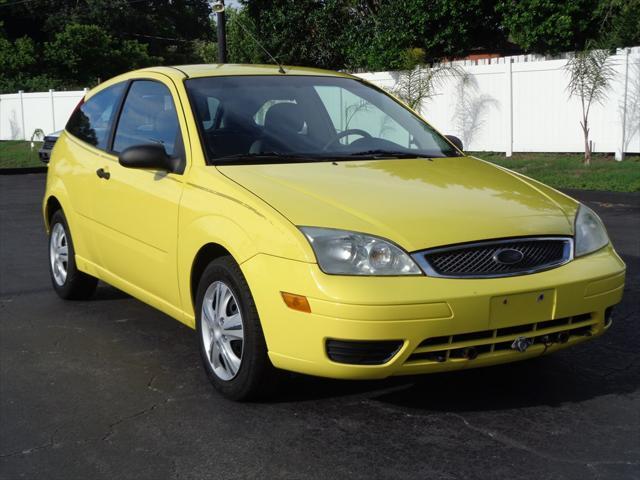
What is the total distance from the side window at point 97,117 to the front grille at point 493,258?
2.83m

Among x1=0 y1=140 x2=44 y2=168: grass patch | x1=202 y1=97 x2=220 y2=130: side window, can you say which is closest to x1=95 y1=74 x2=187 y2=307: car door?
x1=202 y1=97 x2=220 y2=130: side window

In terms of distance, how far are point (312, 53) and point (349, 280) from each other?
25.1m

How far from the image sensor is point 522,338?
386cm

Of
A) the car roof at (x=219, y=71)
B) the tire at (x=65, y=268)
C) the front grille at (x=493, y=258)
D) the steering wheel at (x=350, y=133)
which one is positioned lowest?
the tire at (x=65, y=268)

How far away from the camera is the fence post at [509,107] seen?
18.0 metres

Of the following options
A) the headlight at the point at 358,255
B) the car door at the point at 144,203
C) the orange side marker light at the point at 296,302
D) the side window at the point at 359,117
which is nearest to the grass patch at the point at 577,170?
the side window at the point at 359,117

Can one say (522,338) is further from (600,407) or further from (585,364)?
(585,364)

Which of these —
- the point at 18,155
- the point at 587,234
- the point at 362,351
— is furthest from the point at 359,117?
the point at 18,155

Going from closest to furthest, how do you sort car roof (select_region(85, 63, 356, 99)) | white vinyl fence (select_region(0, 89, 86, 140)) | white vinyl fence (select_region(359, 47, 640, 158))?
car roof (select_region(85, 63, 356, 99)), white vinyl fence (select_region(359, 47, 640, 158)), white vinyl fence (select_region(0, 89, 86, 140))

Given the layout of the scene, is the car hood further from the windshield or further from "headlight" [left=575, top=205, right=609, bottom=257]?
the windshield

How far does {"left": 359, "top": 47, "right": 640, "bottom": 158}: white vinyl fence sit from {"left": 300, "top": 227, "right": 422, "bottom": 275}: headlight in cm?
1377

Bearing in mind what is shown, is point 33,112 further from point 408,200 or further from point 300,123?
point 408,200

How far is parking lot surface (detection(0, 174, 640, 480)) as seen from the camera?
3.50 m

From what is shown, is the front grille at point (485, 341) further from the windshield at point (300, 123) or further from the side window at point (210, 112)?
the side window at point (210, 112)
